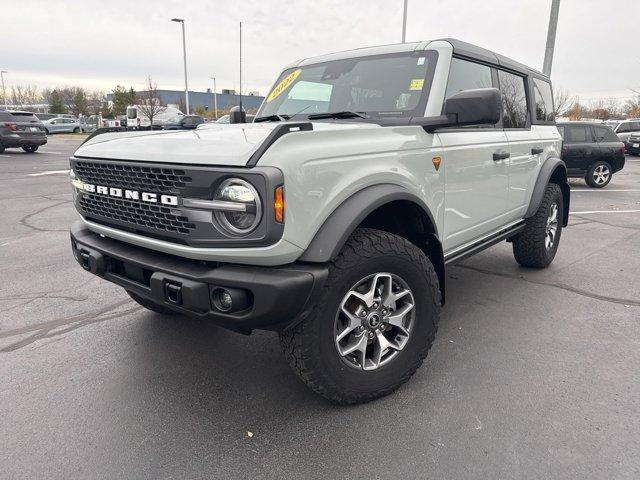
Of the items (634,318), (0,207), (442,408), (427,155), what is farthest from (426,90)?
(0,207)

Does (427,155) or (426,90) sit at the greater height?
(426,90)

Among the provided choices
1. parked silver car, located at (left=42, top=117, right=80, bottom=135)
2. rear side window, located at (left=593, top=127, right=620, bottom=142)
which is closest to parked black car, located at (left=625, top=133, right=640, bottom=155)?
rear side window, located at (left=593, top=127, right=620, bottom=142)

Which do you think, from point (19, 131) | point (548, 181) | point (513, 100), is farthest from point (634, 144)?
point (19, 131)

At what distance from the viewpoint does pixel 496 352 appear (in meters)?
3.17

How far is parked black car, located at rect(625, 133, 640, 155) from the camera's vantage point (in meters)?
21.4

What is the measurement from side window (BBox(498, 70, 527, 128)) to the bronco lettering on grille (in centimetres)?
289

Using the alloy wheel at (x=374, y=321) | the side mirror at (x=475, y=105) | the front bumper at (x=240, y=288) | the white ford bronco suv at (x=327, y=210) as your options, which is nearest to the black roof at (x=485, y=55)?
the white ford bronco suv at (x=327, y=210)

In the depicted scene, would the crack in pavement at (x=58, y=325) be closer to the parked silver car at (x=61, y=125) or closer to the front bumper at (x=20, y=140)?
the front bumper at (x=20, y=140)

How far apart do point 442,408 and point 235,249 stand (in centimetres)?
144

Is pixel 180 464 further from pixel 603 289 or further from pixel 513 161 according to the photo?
pixel 603 289

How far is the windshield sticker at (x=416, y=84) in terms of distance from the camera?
3092 mm

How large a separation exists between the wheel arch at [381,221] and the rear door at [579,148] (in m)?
11.3

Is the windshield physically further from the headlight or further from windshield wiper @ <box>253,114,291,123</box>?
the headlight

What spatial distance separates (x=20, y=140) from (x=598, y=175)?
66.4ft
